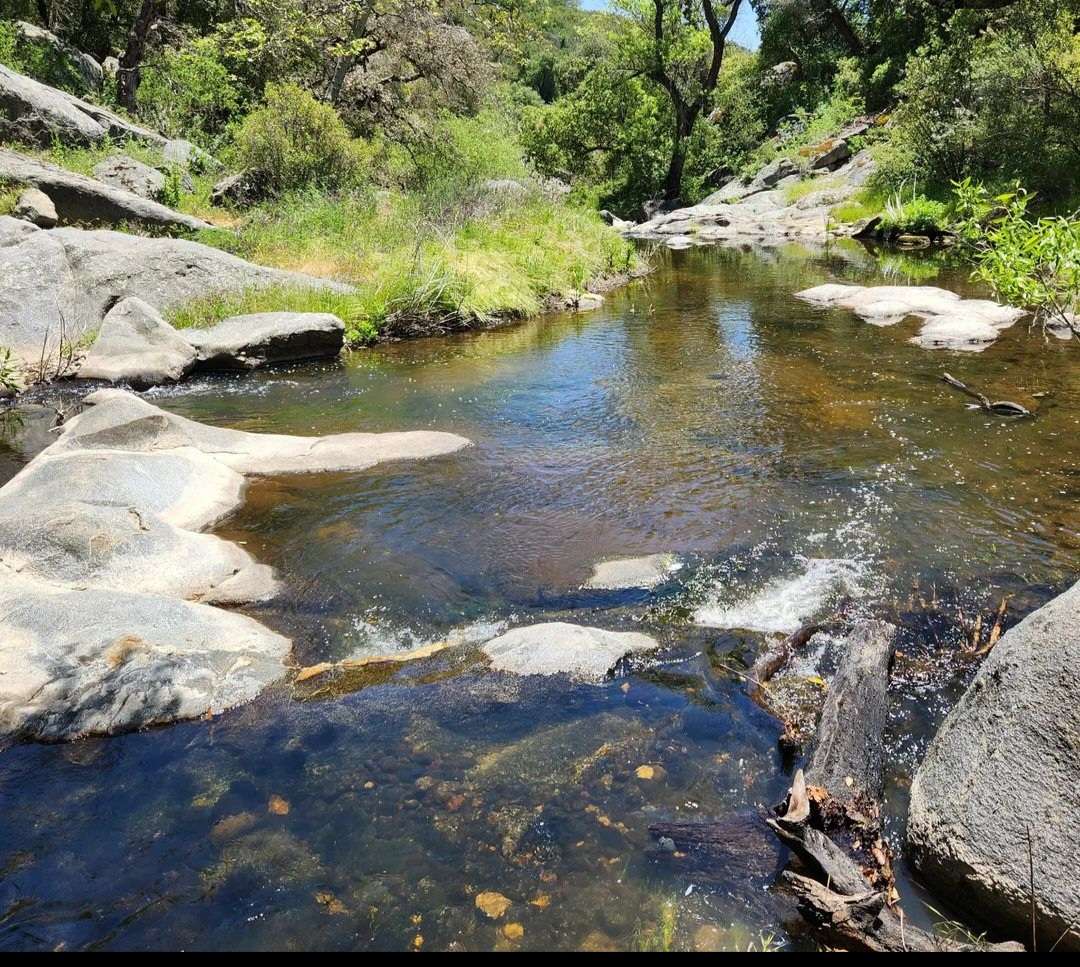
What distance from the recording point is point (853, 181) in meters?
33.7

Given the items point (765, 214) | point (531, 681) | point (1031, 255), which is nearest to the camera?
point (531, 681)

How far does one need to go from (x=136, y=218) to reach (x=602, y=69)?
1275 inches

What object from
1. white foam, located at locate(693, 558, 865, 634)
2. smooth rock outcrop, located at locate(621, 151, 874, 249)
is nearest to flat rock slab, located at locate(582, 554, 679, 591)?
white foam, located at locate(693, 558, 865, 634)

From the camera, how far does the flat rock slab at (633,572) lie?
19.7 ft

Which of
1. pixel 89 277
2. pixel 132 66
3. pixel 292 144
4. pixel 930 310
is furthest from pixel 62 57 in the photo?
pixel 930 310

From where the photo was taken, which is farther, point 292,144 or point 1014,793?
point 292,144

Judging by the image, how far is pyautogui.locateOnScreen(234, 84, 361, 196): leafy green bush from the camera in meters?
20.0

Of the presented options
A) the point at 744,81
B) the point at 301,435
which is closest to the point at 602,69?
the point at 744,81

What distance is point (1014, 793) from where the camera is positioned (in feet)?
10.4

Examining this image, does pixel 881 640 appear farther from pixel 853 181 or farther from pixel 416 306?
pixel 853 181

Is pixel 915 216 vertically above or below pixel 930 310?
above

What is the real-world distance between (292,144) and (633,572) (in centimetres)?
1865

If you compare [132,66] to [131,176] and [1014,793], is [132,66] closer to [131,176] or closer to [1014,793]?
[131,176]

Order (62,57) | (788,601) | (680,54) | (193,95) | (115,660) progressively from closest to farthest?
(115,660), (788,601), (62,57), (193,95), (680,54)
